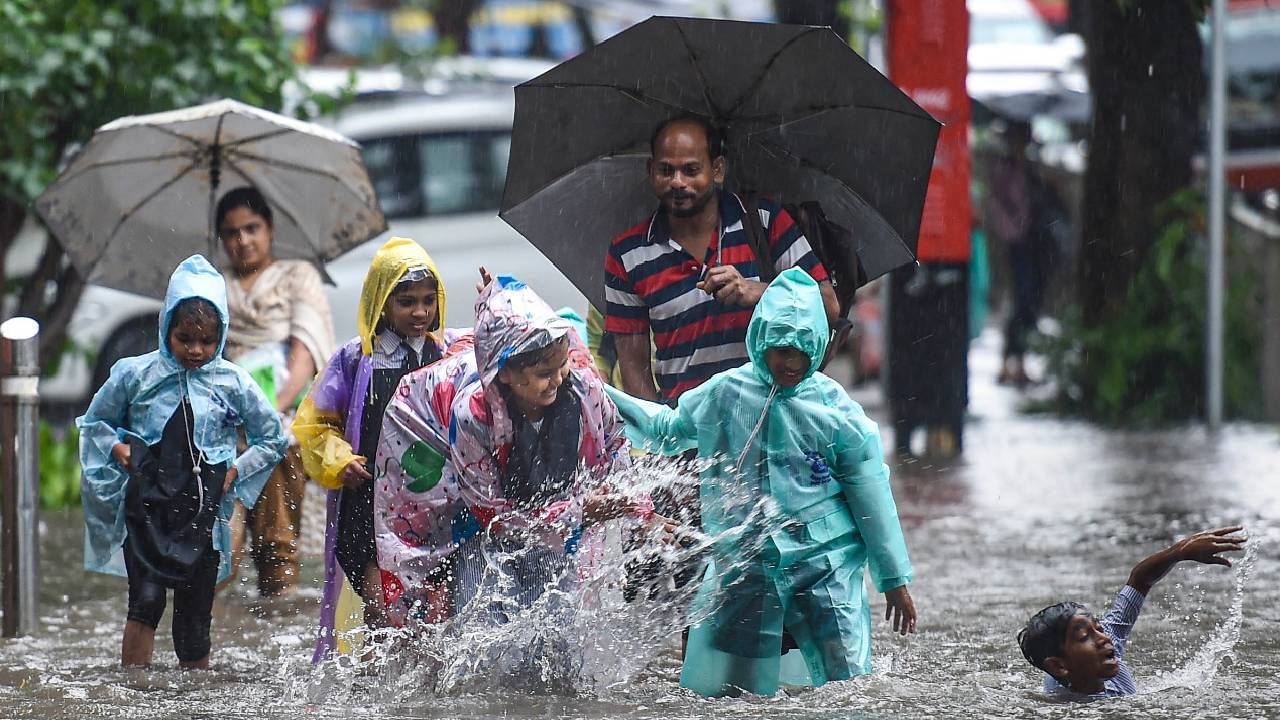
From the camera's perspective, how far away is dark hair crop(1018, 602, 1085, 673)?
19.3 feet

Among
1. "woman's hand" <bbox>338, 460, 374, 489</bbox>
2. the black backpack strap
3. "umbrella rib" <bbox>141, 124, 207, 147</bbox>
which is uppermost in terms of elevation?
"umbrella rib" <bbox>141, 124, 207, 147</bbox>

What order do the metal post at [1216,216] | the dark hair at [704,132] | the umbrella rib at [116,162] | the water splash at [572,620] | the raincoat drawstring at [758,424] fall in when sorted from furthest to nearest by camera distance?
the metal post at [1216,216]
the umbrella rib at [116,162]
the dark hair at [704,132]
the water splash at [572,620]
the raincoat drawstring at [758,424]

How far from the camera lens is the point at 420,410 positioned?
5949 millimetres

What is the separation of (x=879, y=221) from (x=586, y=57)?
3.57ft

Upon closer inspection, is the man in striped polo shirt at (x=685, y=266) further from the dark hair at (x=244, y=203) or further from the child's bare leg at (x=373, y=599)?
the dark hair at (x=244, y=203)

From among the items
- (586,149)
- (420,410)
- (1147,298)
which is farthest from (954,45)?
(420,410)

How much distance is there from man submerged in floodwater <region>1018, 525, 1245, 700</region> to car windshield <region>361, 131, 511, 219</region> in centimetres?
899

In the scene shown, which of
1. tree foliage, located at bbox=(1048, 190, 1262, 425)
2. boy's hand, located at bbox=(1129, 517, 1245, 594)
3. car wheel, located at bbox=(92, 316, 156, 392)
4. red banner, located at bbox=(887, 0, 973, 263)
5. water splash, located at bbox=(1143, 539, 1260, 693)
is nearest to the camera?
boy's hand, located at bbox=(1129, 517, 1245, 594)

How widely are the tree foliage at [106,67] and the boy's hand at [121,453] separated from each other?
396cm

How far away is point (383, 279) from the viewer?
21.4 feet

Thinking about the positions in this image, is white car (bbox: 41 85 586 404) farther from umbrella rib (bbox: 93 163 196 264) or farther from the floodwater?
umbrella rib (bbox: 93 163 196 264)

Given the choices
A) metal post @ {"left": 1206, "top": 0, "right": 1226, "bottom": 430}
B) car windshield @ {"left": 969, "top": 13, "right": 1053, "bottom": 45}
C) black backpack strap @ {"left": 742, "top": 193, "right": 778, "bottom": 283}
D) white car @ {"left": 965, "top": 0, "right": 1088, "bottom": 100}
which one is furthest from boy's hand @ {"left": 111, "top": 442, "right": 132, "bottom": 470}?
car windshield @ {"left": 969, "top": 13, "right": 1053, "bottom": 45}

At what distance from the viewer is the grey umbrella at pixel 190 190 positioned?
8.55 m

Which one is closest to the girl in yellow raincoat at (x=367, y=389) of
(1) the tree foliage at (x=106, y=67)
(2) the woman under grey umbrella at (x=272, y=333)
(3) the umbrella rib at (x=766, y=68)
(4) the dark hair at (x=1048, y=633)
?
(3) the umbrella rib at (x=766, y=68)
